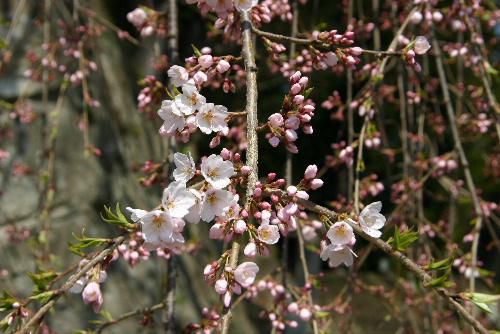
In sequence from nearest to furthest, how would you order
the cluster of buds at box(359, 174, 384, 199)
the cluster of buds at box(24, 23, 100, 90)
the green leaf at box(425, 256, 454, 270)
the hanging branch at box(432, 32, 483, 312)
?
1. the green leaf at box(425, 256, 454, 270)
2. the hanging branch at box(432, 32, 483, 312)
3. the cluster of buds at box(359, 174, 384, 199)
4. the cluster of buds at box(24, 23, 100, 90)

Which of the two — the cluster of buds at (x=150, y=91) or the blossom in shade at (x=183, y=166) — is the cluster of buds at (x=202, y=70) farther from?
the cluster of buds at (x=150, y=91)

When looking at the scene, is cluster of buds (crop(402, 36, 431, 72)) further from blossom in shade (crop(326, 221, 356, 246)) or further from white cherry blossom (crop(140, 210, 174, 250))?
white cherry blossom (crop(140, 210, 174, 250))

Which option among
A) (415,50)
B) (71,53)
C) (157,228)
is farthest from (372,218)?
(71,53)

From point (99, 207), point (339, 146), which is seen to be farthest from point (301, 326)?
point (339, 146)

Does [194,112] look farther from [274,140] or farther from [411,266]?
[411,266]

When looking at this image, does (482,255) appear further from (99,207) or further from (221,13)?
(221,13)

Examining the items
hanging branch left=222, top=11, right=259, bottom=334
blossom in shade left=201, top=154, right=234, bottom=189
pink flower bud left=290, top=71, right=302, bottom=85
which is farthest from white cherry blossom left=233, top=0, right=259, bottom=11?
blossom in shade left=201, top=154, right=234, bottom=189
